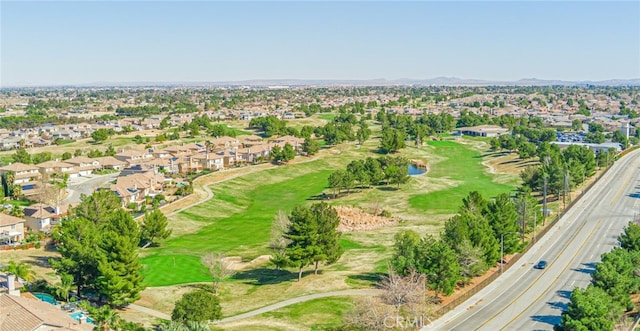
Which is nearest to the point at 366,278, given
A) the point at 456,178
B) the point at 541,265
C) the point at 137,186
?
the point at 541,265

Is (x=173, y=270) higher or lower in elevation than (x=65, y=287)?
lower

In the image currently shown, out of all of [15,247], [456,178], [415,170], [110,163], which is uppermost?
[110,163]

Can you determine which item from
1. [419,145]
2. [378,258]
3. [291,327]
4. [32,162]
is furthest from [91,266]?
[419,145]

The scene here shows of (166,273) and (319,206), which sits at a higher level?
(319,206)

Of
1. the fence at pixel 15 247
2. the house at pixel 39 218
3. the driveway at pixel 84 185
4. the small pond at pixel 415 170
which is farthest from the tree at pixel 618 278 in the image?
the small pond at pixel 415 170

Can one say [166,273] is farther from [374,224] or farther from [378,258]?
[374,224]

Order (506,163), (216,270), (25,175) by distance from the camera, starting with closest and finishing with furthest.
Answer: (216,270)
(25,175)
(506,163)

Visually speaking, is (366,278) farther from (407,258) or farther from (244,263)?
(244,263)

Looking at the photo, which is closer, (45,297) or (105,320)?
(105,320)
